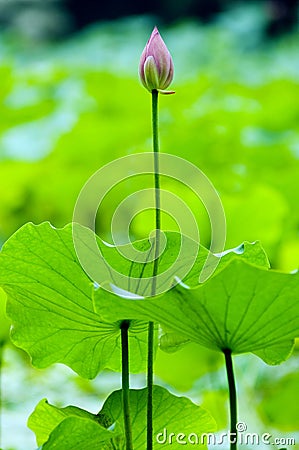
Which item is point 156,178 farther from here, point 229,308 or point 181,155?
point 181,155

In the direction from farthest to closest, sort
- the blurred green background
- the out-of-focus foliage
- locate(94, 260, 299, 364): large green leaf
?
the out-of-focus foliage, the blurred green background, locate(94, 260, 299, 364): large green leaf

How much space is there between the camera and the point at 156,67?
0.39 meters

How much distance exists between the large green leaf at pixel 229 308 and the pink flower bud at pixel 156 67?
0.28ft

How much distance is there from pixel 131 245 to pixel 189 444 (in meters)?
0.11

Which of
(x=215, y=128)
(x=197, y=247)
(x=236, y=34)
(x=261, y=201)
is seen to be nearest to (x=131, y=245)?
(x=197, y=247)

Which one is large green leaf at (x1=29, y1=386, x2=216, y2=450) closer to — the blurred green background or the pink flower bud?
the pink flower bud

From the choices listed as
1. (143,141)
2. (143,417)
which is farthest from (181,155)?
(143,417)

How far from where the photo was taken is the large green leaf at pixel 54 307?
41cm

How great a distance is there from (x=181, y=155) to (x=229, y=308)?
1.19m

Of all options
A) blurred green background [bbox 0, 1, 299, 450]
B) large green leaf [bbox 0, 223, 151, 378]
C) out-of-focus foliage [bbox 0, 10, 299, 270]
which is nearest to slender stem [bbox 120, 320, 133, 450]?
large green leaf [bbox 0, 223, 151, 378]

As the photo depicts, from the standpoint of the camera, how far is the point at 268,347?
0.42 meters

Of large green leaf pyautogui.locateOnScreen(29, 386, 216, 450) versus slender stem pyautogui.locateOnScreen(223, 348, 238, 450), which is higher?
large green leaf pyautogui.locateOnScreen(29, 386, 216, 450)

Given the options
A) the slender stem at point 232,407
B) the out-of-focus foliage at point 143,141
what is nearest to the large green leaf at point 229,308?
the slender stem at point 232,407

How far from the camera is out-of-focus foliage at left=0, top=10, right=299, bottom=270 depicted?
1.17 metres
